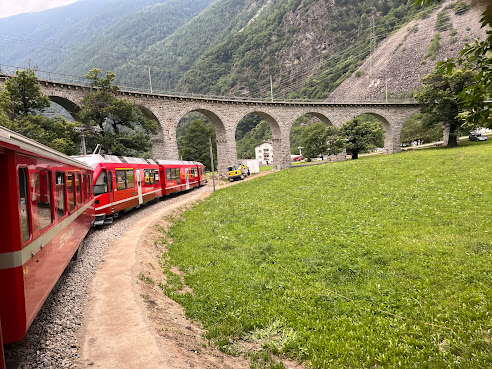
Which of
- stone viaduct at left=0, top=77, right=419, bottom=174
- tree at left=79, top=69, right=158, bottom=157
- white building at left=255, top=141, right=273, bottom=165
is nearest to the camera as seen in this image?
tree at left=79, top=69, right=158, bottom=157

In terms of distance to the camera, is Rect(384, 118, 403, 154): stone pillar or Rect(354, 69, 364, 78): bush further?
Rect(354, 69, 364, 78): bush

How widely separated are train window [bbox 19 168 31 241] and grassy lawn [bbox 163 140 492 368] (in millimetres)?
3499

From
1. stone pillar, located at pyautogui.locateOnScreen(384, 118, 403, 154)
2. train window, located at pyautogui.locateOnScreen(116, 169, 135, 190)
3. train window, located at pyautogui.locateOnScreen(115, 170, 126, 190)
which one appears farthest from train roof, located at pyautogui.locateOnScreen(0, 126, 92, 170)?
stone pillar, located at pyautogui.locateOnScreen(384, 118, 403, 154)

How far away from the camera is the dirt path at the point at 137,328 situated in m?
4.31

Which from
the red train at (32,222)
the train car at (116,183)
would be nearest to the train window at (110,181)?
the train car at (116,183)

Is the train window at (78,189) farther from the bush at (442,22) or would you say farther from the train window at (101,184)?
the bush at (442,22)

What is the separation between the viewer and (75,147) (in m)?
25.0

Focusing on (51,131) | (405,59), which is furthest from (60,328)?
(405,59)

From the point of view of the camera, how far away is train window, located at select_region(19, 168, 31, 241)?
13.6 ft

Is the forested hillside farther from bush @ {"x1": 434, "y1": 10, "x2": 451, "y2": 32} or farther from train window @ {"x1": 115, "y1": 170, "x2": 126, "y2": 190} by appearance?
train window @ {"x1": 115, "y1": 170, "x2": 126, "y2": 190}

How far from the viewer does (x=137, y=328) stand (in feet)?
16.6

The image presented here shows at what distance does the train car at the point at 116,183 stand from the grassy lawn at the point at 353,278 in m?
3.12

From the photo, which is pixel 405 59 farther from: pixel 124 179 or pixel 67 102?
pixel 124 179

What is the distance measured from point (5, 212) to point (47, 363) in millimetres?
2096
